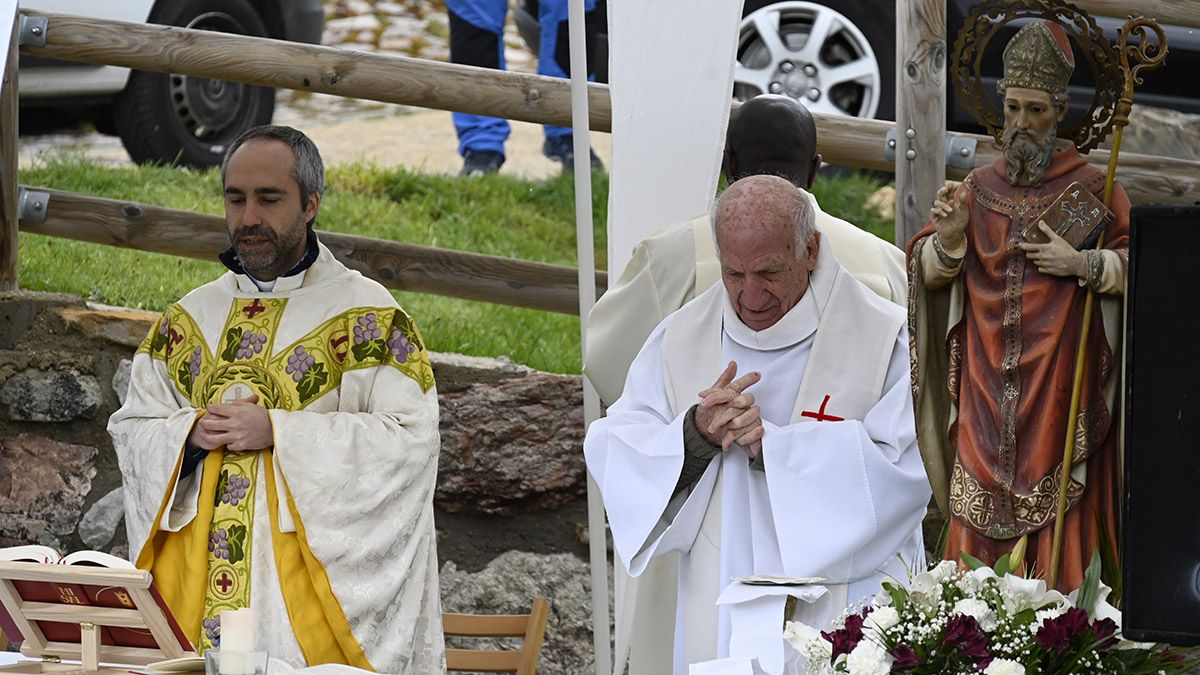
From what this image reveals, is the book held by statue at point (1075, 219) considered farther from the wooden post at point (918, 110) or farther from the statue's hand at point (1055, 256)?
the wooden post at point (918, 110)

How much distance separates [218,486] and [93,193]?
3.94 metres

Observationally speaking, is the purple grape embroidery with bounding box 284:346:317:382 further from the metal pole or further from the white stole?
the white stole

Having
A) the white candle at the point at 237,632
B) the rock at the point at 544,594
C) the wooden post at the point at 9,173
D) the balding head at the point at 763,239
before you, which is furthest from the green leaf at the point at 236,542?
the wooden post at the point at 9,173

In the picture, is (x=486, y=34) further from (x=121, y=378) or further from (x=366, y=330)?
(x=366, y=330)

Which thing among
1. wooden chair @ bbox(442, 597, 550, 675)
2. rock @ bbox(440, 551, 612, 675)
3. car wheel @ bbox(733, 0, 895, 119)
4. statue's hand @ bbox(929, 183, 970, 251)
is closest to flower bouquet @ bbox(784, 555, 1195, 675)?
statue's hand @ bbox(929, 183, 970, 251)

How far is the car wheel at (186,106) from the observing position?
971 centimetres

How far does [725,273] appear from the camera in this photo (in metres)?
4.62

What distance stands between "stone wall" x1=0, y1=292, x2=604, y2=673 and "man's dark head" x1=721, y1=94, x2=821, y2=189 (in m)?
2.26

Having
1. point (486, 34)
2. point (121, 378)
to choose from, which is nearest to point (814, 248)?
point (121, 378)

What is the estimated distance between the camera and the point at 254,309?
542 centimetres

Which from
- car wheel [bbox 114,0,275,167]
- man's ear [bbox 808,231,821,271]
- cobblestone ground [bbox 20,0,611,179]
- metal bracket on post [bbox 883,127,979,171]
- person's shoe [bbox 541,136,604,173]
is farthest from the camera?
cobblestone ground [bbox 20,0,611,179]

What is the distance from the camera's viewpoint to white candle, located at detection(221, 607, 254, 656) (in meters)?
3.90

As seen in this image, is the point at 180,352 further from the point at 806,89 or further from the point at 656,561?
the point at 806,89

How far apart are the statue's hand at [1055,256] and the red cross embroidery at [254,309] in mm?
1886
